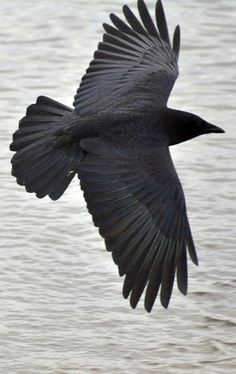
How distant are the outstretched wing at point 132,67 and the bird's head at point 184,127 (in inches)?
5.5

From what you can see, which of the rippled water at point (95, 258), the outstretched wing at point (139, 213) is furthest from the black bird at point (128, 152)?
Result: the rippled water at point (95, 258)

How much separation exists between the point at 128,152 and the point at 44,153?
1.90ft

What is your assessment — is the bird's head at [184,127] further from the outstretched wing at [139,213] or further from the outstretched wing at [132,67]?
the outstretched wing at [139,213]

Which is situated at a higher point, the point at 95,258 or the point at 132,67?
the point at 132,67

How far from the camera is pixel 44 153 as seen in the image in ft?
26.4

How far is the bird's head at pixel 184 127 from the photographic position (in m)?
8.12

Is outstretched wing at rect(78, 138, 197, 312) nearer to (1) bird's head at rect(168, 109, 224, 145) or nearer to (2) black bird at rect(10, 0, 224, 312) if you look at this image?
(2) black bird at rect(10, 0, 224, 312)

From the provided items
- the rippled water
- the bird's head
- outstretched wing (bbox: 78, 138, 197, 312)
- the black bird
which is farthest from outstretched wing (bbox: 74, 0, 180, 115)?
the rippled water

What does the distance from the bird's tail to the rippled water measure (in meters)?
0.71

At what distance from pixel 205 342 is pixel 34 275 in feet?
3.81

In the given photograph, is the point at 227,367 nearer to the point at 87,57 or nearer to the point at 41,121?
the point at 41,121

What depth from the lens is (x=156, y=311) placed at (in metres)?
8.20

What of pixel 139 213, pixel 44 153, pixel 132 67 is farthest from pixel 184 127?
pixel 139 213

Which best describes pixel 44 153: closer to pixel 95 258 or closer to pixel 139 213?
pixel 139 213
